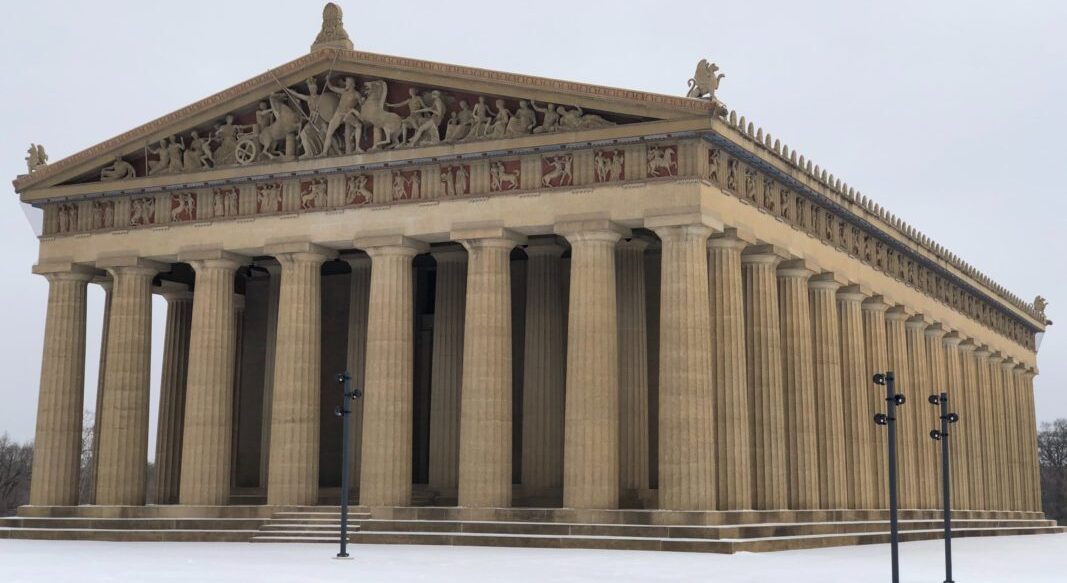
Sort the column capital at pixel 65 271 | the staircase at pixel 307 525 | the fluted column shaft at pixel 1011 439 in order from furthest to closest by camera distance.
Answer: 1. the fluted column shaft at pixel 1011 439
2. the column capital at pixel 65 271
3. the staircase at pixel 307 525

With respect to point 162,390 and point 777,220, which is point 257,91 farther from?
point 777,220

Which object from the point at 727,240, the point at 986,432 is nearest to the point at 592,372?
the point at 727,240

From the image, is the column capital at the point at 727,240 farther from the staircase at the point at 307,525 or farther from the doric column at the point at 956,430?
the doric column at the point at 956,430

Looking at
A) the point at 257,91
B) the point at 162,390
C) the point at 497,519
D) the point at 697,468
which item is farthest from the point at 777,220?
the point at 162,390

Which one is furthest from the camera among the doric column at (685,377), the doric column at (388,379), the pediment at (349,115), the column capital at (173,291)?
the column capital at (173,291)

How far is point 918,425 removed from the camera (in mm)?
64500

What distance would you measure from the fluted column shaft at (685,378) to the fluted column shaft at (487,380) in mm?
5621

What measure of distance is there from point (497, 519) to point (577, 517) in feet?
9.65

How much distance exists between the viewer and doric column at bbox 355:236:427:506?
161ft

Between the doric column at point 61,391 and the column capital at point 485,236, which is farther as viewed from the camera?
the doric column at point 61,391

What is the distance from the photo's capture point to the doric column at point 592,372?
45.5 meters

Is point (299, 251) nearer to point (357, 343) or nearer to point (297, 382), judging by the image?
point (297, 382)

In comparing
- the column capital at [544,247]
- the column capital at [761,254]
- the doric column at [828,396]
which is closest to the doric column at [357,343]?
the column capital at [544,247]

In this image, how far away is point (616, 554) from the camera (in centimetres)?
4053
